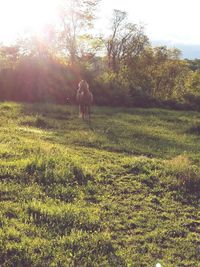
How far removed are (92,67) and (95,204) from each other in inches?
1568

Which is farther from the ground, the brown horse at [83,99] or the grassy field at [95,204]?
the brown horse at [83,99]

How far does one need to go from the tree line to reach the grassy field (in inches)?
752

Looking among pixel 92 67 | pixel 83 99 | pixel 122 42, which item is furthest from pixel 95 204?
pixel 122 42

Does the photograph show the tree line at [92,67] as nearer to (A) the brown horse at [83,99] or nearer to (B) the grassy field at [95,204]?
(A) the brown horse at [83,99]

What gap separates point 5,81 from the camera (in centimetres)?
3750

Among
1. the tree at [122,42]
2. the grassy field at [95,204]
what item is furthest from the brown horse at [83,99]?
the tree at [122,42]

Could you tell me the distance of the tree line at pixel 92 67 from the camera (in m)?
37.8

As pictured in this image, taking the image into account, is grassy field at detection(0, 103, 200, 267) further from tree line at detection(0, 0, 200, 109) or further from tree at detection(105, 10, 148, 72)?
tree at detection(105, 10, 148, 72)

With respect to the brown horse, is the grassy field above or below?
below

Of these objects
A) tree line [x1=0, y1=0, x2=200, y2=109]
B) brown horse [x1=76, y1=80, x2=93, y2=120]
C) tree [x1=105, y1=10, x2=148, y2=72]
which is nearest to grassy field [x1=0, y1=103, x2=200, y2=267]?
brown horse [x1=76, y1=80, x2=93, y2=120]

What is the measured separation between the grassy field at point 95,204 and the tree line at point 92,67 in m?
19.1

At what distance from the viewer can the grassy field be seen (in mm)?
8422

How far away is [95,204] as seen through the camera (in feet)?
36.1

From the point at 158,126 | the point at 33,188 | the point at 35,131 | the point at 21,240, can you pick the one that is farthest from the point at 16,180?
the point at 158,126
